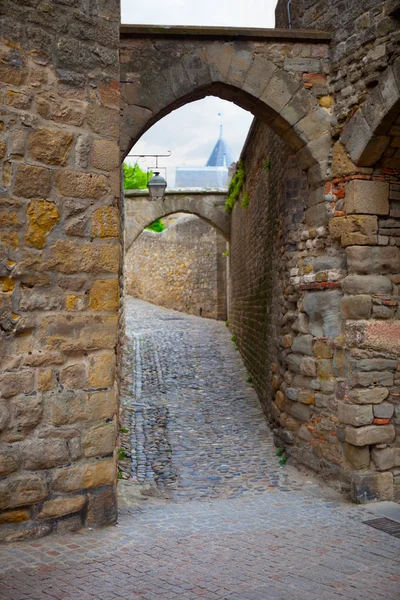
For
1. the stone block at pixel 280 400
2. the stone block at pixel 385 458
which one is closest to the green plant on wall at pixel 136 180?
the stone block at pixel 280 400

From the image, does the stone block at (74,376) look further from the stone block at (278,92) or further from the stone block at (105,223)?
the stone block at (278,92)

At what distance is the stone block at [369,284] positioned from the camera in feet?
16.8

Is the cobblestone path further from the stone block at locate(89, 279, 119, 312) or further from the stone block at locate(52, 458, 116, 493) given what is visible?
the stone block at locate(89, 279, 119, 312)

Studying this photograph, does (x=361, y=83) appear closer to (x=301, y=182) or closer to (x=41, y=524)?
(x=301, y=182)

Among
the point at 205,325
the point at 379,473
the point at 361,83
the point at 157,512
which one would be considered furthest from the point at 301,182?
the point at 205,325

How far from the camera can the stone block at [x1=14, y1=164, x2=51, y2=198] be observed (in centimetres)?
337

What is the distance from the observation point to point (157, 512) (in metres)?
4.46

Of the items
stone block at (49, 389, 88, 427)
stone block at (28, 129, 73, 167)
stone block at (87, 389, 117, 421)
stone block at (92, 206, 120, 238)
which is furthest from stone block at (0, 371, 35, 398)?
stone block at (28, 129, 73, 167)

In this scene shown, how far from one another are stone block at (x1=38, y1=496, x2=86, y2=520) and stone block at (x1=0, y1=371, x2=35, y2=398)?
682 mm

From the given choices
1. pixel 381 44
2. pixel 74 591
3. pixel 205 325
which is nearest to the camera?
pixel 74 591

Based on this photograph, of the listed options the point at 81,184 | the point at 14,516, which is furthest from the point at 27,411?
the point at 81,184

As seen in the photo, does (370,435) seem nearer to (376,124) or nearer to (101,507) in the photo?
(101,507)

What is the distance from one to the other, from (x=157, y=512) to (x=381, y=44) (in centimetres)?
426

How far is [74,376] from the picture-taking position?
11.7 feet
